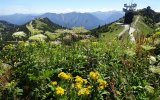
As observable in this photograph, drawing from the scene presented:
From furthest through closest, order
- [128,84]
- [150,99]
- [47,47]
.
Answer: [47,47] < [128,84] < [150,99]

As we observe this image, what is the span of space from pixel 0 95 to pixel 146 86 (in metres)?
3.39

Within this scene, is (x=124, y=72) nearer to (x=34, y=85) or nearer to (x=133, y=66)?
(x=133, y=66)

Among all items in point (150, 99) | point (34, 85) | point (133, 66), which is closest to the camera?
point (150, 99)

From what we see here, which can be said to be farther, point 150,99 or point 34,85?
point 34,85

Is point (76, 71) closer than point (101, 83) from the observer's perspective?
No

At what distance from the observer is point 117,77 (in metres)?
6.90

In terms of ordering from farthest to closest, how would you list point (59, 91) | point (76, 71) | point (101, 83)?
point (76, 71) < point (101, 83) < point (59, 91)

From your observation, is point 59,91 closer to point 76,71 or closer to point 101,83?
point 101,83

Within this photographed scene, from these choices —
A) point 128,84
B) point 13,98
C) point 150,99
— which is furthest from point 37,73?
point 150,99

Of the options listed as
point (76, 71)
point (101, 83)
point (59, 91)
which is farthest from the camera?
point (76, 71)

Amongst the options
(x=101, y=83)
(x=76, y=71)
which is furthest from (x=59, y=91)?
(x=76, y=71)

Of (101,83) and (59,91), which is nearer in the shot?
(59,91)

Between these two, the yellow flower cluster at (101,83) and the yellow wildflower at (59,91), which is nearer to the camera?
the yellow wildflower at (59,91)

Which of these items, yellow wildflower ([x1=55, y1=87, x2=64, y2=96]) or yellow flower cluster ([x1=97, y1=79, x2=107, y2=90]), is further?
yellow flower cluster ([x1=97, y1=79, x2=107, y2=90])
